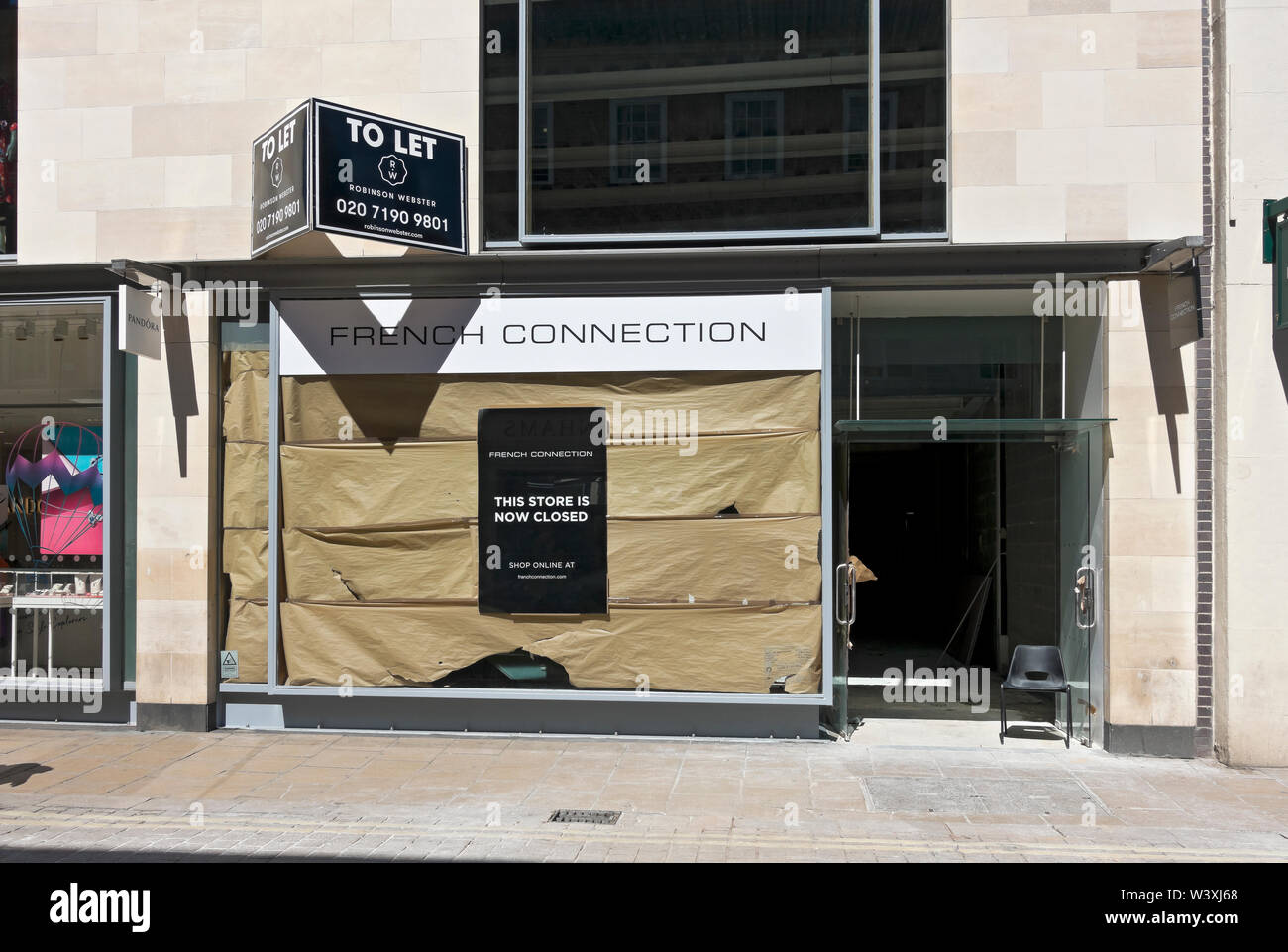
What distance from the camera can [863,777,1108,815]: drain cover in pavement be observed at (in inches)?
293

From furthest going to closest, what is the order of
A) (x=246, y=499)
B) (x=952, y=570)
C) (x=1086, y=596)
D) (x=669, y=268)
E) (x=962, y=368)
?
(x=952, y=570)
(x=246, y=499)
(x=962, y=368)
(x=669, y=268)
(x=1086, y=596)

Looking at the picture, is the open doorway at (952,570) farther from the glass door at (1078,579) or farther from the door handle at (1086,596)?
the door handle at (1086,596)

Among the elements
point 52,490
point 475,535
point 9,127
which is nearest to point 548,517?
point 475,535

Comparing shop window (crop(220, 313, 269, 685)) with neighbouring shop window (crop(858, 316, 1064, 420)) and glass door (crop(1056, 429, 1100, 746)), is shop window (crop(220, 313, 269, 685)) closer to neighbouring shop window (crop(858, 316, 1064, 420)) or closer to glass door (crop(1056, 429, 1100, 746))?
neighbouring shop window (crop(858, 316, 1064, 420))

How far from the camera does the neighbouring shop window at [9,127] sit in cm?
1009

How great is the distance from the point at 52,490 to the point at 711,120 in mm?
7159

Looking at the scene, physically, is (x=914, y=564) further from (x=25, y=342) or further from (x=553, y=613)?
(x=25, y=342)

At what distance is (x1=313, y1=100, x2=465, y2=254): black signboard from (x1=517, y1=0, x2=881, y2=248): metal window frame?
564 mm

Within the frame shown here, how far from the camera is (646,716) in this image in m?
9.46

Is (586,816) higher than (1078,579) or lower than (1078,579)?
lower

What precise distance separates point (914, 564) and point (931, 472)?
1.74 metres

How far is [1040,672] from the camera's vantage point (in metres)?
9.68

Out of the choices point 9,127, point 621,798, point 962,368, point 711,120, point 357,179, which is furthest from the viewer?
point 9,127

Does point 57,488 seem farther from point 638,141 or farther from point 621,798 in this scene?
point 621,798
